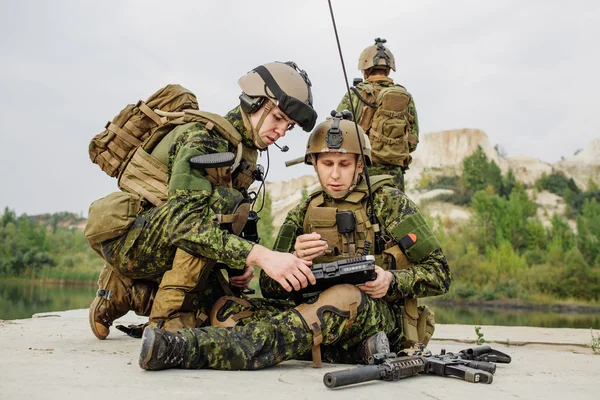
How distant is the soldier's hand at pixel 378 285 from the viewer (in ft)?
11.5

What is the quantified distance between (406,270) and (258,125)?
1.33 metres

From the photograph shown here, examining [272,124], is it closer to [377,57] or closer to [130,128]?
[130,128]

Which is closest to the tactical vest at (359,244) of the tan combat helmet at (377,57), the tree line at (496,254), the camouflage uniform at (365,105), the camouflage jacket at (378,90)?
the camouflage uniform at (365,105)

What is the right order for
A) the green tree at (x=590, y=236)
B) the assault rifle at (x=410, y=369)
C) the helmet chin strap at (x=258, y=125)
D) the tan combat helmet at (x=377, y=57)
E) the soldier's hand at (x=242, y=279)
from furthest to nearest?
1. the green tree at (x=590, y=236)
2. the tan combat helmet at (x=377, y=57)
3. the soldier's hand at (x=242, y=279)
4. the helmet chin strap at (x=258, y=125)
5. the assault rifle at (x=410, y=369)

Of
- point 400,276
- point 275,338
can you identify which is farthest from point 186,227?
point 400,276

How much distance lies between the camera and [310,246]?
340 cm

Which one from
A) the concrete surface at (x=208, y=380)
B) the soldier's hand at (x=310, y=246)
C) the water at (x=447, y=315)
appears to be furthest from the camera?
the water at (x=447, y=315)

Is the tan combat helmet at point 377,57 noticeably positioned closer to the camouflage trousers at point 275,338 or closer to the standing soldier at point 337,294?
the standing soldier at point 337,294

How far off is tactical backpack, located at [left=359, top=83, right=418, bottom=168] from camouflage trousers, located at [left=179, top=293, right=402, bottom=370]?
10.9 feet

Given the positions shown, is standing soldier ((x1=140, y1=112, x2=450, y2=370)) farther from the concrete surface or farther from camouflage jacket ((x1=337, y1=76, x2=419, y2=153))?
camouflage jacket ((x1=337, y1=76, x2=419, y2=153))

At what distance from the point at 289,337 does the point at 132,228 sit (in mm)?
1288

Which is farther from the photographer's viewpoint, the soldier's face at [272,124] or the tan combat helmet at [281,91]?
the soldier's face at [272,124]

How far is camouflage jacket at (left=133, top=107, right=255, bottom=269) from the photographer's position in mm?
3412

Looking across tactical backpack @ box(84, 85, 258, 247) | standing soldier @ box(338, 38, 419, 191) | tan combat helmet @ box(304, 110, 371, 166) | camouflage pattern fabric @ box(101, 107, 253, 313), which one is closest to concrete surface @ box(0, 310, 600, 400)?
camouflage pattern fabric @ box(101, 107, 253, 313)
